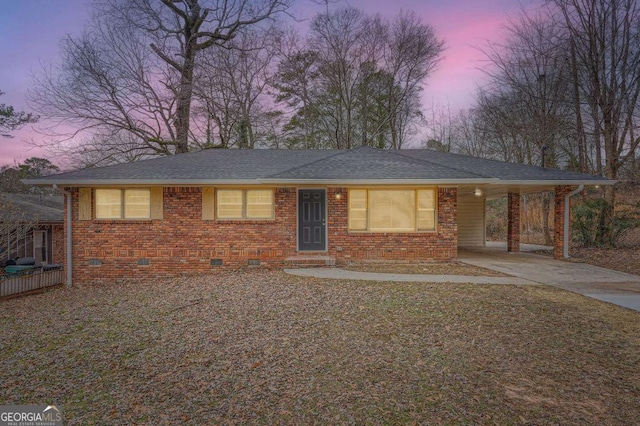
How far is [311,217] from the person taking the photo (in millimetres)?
9789

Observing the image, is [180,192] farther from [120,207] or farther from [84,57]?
[84,57]

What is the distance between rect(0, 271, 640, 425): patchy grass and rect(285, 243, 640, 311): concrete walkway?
2.42ft

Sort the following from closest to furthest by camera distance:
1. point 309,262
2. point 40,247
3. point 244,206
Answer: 1. point 309,262
2. point 244,206
3. point 40,247

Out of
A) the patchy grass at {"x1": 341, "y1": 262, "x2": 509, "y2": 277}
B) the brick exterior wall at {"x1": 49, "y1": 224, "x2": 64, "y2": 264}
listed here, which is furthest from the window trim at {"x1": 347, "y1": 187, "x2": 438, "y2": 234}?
the brick exterior wall at {"x1": 49, "y1": 224, "x2": 64, "y2": 264}

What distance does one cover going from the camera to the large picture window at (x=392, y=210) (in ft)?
32.0

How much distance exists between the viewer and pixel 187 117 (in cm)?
1822

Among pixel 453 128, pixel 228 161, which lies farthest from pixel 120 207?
pixel 453 128

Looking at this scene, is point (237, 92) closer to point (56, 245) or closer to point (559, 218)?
point (56, 245)

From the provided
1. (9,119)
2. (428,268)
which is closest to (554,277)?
(428,268)

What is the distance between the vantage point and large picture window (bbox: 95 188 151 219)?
9.70 m

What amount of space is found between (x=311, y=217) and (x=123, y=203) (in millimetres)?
5584

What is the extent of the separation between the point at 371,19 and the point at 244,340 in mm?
21878
